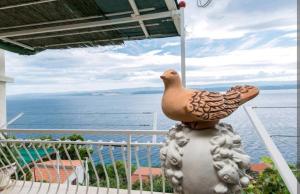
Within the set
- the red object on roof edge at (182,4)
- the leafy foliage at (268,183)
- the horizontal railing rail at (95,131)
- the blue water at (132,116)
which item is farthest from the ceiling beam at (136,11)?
the leafy foliage at (268,183)

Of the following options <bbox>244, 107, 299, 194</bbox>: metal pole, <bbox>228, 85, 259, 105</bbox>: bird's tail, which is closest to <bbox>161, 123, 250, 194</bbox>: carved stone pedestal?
<bbox>228, 85, 259, 105</bbox>: bird's tail

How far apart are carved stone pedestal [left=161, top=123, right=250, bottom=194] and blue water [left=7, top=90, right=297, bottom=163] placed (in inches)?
11.6

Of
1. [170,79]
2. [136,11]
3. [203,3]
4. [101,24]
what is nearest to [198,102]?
[170,79]

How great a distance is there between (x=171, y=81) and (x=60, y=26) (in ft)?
11.0

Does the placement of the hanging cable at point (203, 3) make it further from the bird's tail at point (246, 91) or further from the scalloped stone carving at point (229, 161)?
the scalloped stone carving at point (229, 161)

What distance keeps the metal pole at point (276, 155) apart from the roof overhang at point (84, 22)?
1.84m

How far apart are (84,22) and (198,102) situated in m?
3.28

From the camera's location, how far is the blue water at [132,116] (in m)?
2.30

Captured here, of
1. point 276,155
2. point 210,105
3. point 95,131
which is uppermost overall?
point 210,105

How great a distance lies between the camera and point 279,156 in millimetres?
2176

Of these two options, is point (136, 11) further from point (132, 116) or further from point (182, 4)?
point (132, 116)

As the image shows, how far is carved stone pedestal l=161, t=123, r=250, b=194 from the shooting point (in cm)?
132

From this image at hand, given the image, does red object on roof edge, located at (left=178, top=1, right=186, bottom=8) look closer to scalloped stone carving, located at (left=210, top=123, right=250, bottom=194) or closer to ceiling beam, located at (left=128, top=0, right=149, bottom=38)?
ceiling beam, located at (left=128, top=0, right=149, bottom=38)

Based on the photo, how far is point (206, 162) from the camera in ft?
4.31
